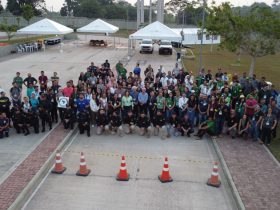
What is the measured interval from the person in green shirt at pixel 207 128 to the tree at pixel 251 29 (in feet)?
28.3

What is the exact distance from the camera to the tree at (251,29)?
19.4 meters

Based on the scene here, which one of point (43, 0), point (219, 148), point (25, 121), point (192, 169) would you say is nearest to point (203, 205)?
point (192, 169)

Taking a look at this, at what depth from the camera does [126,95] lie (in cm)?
1394

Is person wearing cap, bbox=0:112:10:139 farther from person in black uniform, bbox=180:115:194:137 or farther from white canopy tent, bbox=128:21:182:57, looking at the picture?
white canopy tent, bbox=128:21:182:57

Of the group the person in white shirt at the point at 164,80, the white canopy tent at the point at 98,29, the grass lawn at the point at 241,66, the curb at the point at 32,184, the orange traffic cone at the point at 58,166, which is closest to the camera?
the curb at the point at 32,184

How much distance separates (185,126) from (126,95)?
8.59 feet

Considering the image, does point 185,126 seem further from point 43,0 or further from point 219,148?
point 43,0

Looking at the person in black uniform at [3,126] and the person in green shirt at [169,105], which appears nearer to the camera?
the person in black uniform at [3,126]

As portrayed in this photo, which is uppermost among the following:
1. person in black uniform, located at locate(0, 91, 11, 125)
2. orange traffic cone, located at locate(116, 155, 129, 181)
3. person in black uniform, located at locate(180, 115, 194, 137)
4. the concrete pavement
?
person in black uniform, located at locate(0, 91, 11, 125)

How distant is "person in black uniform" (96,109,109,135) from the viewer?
44.4ft

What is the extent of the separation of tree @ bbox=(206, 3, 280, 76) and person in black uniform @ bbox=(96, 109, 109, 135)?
1063cm

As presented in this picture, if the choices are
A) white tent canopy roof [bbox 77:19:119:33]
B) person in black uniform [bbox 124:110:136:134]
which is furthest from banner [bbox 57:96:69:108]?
white tent canopy roof [bbox 77:19:119:33]

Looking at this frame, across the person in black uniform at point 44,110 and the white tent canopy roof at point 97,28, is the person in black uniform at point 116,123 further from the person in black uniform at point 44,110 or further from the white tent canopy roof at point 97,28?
the white tent canopy roof at point 97,28

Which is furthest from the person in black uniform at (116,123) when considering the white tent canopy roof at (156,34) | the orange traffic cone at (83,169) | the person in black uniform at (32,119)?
the white tent canopy roof at (156,34)
